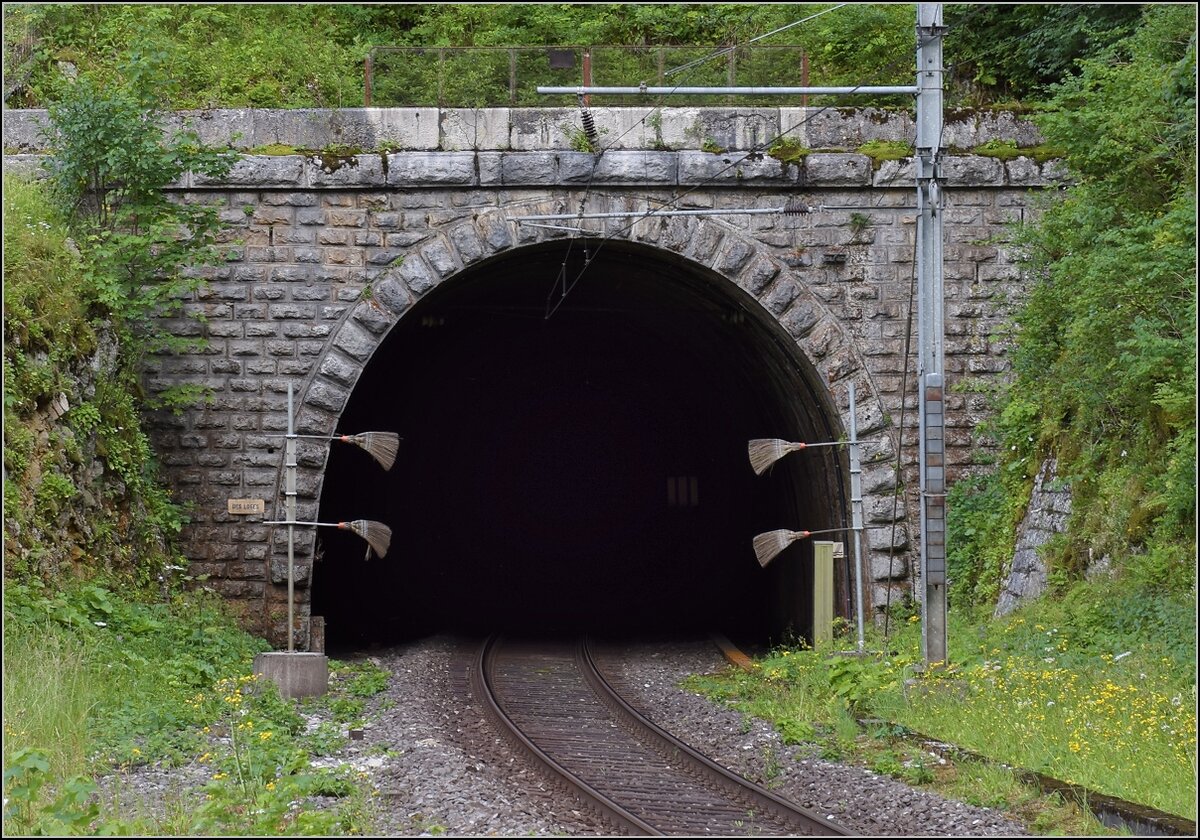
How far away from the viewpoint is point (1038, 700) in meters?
8.75

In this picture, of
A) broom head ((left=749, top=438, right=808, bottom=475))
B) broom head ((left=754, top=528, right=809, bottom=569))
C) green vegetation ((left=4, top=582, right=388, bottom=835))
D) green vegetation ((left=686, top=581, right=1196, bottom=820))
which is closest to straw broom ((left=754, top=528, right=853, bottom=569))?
broom head ((left=754, top=528, right=809, bottom=569))

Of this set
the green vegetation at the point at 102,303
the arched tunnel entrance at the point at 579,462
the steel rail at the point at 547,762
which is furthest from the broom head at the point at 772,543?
the green vegetation at the point at 102,303

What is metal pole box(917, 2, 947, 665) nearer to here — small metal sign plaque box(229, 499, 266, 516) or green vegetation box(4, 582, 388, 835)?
green vegetation box(4, 582, 388, 835)

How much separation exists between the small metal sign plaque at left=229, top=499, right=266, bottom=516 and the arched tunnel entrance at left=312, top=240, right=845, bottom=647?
1223 mm

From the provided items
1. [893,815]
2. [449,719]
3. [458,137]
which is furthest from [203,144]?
[893,815]

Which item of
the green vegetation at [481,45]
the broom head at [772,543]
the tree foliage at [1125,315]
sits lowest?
the broom head at [772,543]

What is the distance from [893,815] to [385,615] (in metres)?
13.9

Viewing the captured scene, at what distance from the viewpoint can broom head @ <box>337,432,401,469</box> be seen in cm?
1216

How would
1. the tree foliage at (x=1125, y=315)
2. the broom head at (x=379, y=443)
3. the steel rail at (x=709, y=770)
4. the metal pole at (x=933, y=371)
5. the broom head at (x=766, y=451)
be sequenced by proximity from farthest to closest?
the broom head at (x=766, y=451) → the broom head at (x=379, y=443) → the metal pole at (x=933, y=371) → the tree foliage at (x=1125, y=315) → the steel rail at (x=709, y=770)

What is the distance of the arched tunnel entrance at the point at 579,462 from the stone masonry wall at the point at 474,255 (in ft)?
1.61

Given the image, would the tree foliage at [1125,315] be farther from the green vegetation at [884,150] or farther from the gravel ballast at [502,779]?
the gravel ballast at [502,779]

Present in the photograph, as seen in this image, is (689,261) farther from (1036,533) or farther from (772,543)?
(1036,533)

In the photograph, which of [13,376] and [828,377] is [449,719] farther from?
[828,377]

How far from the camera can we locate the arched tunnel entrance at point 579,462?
52.2ft
